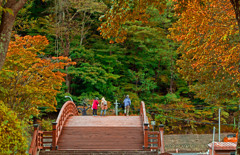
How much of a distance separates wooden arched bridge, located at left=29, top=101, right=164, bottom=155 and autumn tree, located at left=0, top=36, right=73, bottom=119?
4.73 feet

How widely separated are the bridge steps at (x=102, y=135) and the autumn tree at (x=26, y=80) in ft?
6.45

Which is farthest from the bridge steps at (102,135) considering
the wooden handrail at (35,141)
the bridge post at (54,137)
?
the wooden handrail at (35,141)

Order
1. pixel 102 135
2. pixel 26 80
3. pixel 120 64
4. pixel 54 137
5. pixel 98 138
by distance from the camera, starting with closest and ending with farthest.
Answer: pixel 54 137
pixel 26 80
pixel 98 138
pixel 102 135
pixel 120 64

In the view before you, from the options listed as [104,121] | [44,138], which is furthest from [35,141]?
[104,121]

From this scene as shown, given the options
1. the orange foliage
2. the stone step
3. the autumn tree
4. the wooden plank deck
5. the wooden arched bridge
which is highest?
the orange foliage

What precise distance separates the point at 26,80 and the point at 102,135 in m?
4.45

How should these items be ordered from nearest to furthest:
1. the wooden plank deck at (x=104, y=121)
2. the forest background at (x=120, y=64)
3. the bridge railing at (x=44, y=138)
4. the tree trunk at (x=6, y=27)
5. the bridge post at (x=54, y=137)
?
1. the tree trunk at (x=6, y=27)
2. the bridge railing at (x=44, y=138)
3. the bridge post at (x=54, y=137)
4. the wooden plank deck at (x=104, y=121)
5. the forest background at (x=120, y=64)

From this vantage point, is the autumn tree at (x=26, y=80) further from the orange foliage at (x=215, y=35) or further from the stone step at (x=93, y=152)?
the orange foliage at (x=215, y=35)

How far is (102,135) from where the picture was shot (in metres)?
14.6

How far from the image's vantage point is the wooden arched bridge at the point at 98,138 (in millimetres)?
12594

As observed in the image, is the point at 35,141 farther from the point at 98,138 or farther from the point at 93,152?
the point at 98,138

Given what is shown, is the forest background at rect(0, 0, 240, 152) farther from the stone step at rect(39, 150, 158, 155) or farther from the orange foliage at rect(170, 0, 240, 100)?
the stone step at rect(39, 150, 158, 155)

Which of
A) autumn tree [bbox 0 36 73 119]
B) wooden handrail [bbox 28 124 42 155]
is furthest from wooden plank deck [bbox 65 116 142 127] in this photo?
wooden handrail [bbox 28 124 42 155]

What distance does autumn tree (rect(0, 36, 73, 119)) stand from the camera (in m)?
12.2
